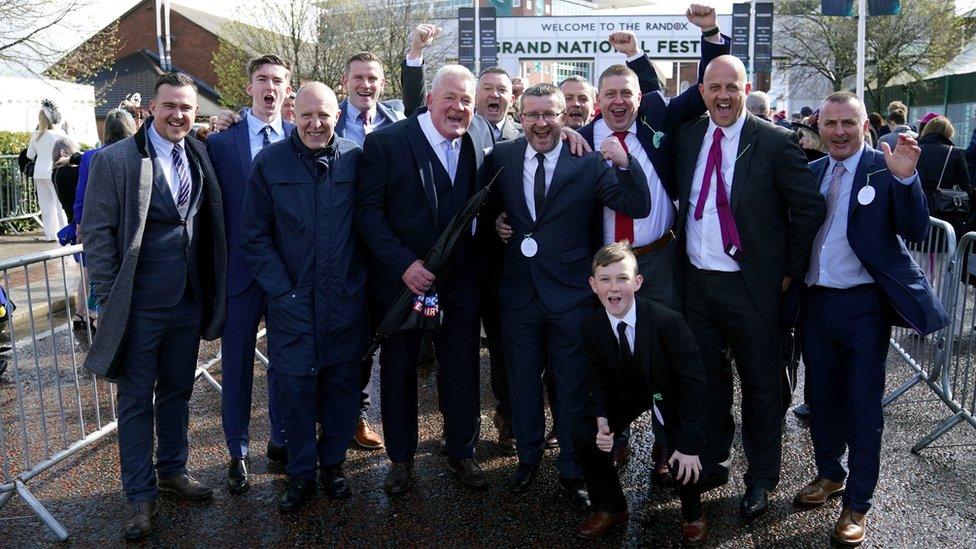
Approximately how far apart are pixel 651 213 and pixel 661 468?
4.57 feet

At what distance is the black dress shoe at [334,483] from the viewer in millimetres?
4402

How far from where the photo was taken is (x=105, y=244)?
3.98m

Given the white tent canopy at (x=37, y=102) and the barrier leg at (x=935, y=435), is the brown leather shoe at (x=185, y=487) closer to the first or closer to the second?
the barrier leg at (x=935, y=435)

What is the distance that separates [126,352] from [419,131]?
5.95 ft

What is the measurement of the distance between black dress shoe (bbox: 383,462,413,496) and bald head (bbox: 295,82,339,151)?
174cm

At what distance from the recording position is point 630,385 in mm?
3883

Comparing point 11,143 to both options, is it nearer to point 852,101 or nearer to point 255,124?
point 255,124

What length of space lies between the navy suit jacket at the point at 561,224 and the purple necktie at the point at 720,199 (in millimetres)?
406

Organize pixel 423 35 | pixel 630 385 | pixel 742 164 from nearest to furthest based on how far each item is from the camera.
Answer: pixel 630 385 → pixel 742 164 → pixel 423 35

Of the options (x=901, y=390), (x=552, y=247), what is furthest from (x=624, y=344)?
(x=901, y=390)

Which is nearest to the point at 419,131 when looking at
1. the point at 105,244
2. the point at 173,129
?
the point at 173,129

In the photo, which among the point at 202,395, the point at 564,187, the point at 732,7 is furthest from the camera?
the point at 732,7

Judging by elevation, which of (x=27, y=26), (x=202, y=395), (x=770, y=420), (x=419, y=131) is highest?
(x=27, y=26)

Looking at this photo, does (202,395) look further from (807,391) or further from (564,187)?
(807,391)
